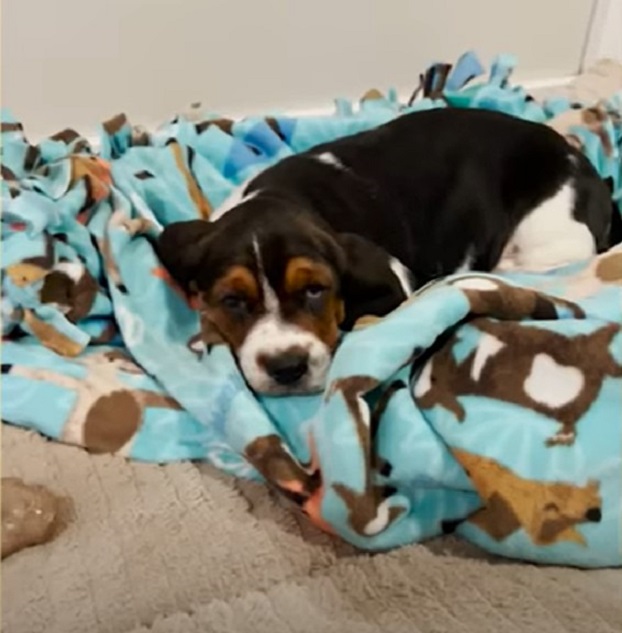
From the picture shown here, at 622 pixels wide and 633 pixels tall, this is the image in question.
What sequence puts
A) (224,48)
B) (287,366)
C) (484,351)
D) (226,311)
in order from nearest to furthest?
1. (484,351)
2. (287,366)
3. (226,311)
4. (224,48)

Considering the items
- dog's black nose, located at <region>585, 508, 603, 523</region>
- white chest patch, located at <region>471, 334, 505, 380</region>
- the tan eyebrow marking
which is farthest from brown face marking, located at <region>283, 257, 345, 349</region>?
dog's black nose, located at <region>585, 508, 603, 523</region>

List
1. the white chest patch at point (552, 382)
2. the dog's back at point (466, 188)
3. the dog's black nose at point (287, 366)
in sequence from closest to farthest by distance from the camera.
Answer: the white chest patch at point (552, 382) < the dog's black nose at point (287, 366) < the dog's back at point (466, 188)

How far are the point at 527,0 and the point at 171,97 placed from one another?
136 cm

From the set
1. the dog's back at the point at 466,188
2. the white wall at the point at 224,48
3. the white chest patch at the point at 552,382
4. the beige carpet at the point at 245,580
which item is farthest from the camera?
the white wall at the point at 224,48

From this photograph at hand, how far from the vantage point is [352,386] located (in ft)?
5.96

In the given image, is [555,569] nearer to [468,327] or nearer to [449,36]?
[468,327]

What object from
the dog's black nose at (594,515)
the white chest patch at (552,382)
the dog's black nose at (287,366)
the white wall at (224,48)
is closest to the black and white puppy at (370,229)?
the dog's black nose at (287,366)

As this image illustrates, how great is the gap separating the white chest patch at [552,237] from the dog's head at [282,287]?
1.91ft

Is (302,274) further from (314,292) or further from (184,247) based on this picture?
(184,247)

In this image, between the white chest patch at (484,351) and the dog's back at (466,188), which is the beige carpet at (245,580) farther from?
the dog's back at (466,188)

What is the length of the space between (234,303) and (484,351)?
50 centimetres

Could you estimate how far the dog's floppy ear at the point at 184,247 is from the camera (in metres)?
2.17

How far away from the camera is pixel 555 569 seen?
1.75 metres

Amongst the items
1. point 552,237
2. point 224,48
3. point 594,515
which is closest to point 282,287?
point 594,515
